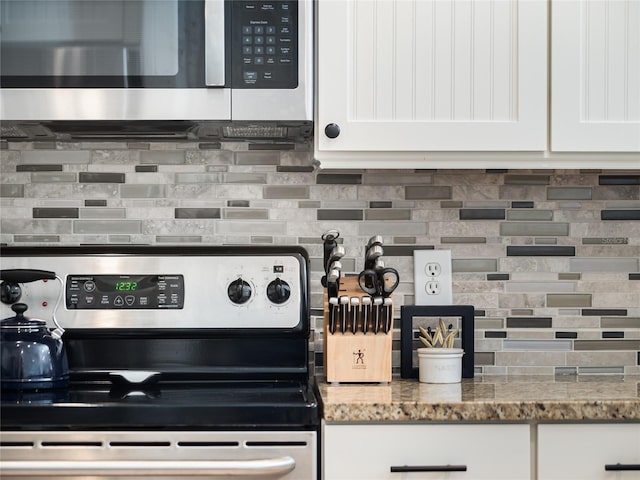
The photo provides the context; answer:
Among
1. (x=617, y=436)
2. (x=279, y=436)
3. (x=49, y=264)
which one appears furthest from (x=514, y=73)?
(x=49, y=264)

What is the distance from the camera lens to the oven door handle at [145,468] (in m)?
1.60

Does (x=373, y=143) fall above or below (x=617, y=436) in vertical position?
above

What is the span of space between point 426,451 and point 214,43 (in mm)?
962

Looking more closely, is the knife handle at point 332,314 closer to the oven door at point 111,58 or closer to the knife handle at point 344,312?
the knife handle at point 344,312

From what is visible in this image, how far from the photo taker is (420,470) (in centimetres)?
165

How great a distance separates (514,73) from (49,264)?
117cm

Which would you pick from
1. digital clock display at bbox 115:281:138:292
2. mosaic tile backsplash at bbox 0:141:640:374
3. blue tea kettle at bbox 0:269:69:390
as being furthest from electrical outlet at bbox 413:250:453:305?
blue tea kettle at bbox 0:269:69:390

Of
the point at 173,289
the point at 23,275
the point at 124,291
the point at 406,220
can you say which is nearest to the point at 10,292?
the point at 23,275

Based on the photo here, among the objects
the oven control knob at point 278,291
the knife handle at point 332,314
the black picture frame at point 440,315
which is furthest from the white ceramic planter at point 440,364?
the oven control knob at point 278,291

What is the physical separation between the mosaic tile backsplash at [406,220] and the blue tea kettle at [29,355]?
39 cm

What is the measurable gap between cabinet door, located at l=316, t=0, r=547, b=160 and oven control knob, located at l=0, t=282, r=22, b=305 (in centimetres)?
78

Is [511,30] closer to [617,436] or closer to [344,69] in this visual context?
[344,69]

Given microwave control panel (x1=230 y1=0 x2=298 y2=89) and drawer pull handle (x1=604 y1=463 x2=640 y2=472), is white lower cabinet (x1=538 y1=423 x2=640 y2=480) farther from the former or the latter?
microwave control panel (x1=230 y1=0 x2=298 y2=89)

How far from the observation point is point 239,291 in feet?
6.77
